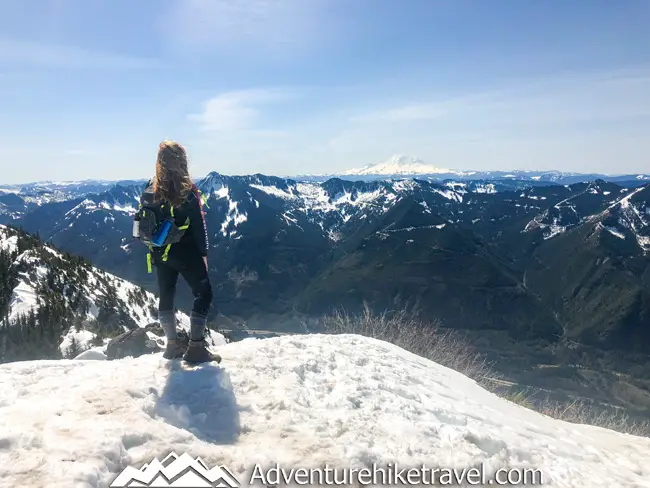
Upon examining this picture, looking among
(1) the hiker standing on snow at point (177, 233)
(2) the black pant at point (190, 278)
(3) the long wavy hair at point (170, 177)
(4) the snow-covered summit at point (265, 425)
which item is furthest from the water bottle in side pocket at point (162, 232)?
(4) the snow-covered summit at point (265, 425)

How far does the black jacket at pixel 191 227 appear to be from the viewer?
730 cm

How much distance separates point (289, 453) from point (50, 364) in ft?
20.0

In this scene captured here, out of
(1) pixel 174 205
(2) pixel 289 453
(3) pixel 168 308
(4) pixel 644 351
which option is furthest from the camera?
(4) pixel 644 351

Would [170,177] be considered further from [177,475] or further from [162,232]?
[177,475]

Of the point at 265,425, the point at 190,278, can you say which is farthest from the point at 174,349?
the point at 265,425

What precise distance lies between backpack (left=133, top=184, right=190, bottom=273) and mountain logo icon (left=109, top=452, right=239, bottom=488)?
3.49 m

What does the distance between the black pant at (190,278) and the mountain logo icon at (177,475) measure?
302cm

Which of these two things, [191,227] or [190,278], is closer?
→ [191,227]

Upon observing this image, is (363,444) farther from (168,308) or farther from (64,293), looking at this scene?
(64,293)

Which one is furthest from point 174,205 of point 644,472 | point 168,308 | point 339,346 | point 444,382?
point 644,472

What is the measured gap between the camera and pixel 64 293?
6869cm

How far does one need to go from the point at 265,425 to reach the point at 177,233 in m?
3.43

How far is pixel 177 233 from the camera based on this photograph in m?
7.27

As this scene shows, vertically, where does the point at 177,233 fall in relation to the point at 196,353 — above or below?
above
